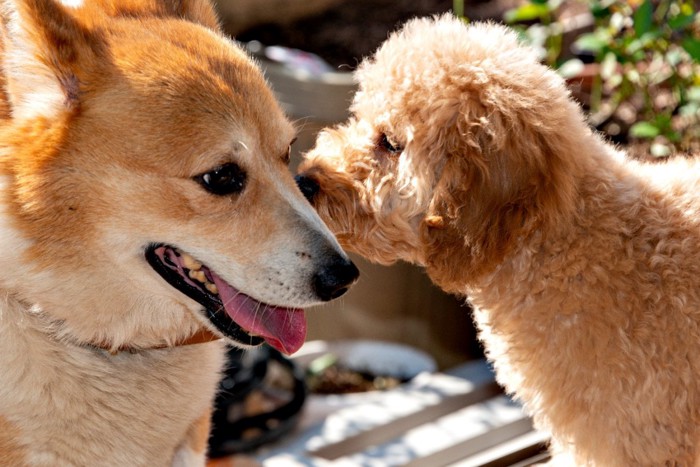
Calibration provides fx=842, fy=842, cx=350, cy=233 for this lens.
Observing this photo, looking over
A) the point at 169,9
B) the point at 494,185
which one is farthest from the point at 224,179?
the point at 494,185

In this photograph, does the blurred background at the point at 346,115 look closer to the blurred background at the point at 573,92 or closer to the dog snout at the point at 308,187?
the blurred background at the point at 573,92

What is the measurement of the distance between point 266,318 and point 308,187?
429mm

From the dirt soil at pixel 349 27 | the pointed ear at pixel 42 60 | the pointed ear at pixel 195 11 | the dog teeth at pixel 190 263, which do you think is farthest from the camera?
the dirt soil at pixel 349 27

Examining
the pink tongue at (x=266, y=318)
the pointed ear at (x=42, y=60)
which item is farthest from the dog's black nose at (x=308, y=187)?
the pointed ear at (x=42, y=60)

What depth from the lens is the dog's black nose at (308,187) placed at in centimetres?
237

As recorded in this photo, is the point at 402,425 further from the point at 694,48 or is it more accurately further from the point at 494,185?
the point at 694,48

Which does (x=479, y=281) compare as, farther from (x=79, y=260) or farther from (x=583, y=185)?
(x=79, y=260)

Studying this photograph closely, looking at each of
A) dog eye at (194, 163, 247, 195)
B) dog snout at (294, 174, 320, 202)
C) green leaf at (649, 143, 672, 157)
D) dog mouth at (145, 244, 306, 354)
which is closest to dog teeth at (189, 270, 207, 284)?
dog mouth at (145, 244, 306, 354)

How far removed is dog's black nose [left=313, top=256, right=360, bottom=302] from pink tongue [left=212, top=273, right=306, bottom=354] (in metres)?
0.16

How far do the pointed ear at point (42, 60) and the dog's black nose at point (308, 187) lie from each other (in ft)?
2.27

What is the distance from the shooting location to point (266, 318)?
2.13m

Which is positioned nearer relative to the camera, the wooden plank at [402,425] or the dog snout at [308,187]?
the dog snout at [308,187]

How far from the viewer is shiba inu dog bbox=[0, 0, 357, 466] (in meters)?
1.88

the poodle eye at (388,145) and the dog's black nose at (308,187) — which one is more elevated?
the poodle eye at (388,145)
